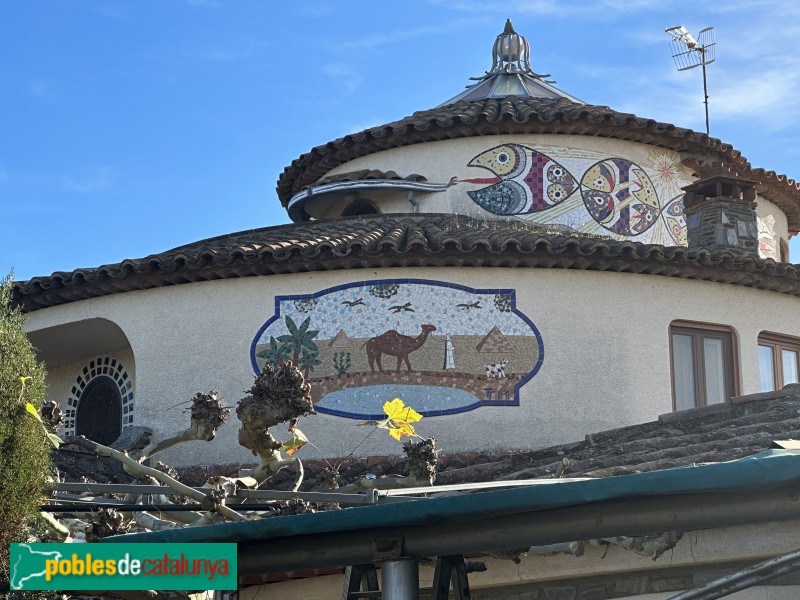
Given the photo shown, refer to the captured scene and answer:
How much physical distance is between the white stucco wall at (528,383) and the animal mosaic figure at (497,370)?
0.33m

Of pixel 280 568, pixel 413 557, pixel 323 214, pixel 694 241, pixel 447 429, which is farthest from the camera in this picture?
pixel 323 214

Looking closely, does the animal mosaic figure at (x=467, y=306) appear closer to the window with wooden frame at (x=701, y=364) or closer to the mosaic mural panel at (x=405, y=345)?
the mosaic mural panel at (x=405, y=345)

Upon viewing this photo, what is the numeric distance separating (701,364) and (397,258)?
4.00 meters

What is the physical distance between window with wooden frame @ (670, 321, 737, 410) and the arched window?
6.89 meters

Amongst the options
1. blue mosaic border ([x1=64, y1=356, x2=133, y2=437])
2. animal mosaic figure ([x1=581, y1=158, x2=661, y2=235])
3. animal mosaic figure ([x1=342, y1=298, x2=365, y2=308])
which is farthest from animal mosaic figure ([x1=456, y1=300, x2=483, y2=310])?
blue mosaic border ([x1=64, y1=356, x2=133, y2=437])

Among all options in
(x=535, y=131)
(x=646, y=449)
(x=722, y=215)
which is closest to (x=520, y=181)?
(x=535, y=131)

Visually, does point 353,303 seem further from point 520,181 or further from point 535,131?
point 535,131

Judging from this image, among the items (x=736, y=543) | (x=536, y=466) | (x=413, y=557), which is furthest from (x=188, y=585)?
(x=536, y=466)

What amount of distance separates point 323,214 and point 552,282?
17.6ft

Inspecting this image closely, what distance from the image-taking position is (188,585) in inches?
333

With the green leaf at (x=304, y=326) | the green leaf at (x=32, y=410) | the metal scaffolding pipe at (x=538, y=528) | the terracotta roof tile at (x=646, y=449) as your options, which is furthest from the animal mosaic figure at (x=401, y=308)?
the metal scaffolding pipe at (x=538, y=528)

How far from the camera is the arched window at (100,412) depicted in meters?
17.2

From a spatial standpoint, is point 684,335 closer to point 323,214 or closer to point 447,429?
point 447,429

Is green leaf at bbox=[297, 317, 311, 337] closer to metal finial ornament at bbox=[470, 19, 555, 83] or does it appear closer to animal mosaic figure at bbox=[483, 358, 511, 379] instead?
animal mosaic figure at bbox=[483, 358, 511, 379]
